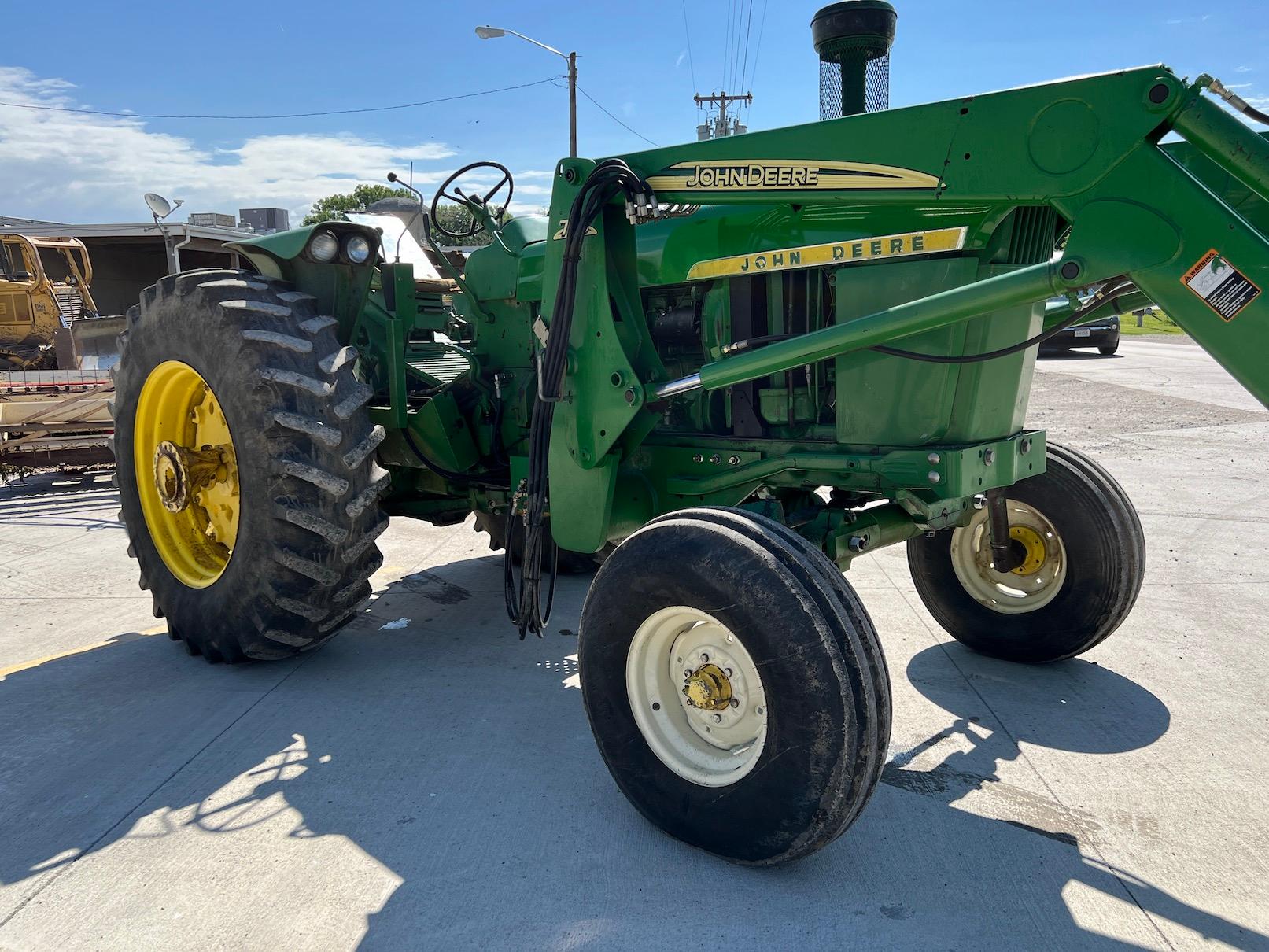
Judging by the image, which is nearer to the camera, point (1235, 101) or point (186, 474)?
point (1235, 101)

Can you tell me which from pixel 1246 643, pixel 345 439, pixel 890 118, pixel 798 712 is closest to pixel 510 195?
pixel 345 439

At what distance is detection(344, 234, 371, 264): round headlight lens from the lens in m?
4.27

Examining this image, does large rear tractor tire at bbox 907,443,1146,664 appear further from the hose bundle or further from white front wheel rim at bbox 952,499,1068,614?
the hose bundle

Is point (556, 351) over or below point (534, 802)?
over

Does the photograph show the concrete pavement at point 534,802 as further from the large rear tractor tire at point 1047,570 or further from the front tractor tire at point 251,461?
the front tractor tire at point 251,461

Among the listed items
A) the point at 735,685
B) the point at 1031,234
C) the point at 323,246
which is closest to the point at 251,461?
the point at 323,246

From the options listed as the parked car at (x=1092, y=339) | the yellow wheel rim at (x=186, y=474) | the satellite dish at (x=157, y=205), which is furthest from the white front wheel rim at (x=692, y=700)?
the parked car at (x=1092, y=339)

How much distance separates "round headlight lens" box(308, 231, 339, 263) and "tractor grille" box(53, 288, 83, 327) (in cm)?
1144

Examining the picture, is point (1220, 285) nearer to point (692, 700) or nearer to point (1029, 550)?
→ point (692, 700)

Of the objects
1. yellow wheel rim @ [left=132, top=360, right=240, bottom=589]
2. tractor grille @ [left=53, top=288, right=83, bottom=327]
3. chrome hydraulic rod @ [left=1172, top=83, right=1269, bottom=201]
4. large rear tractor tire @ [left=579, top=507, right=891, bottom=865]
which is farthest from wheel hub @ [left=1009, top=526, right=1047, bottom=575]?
tractor grille @ [left=53, top=288, right=83, bottom=327]

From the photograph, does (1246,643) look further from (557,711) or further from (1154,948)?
(557,711)

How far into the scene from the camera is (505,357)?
4.79 meters

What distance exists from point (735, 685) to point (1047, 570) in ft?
6.61

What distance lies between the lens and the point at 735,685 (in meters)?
2.76
